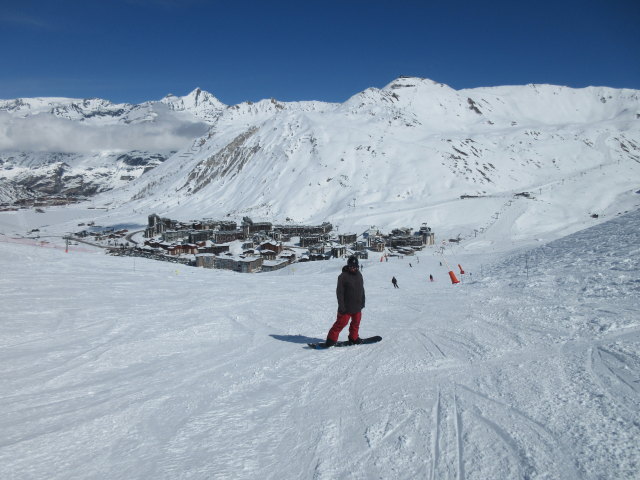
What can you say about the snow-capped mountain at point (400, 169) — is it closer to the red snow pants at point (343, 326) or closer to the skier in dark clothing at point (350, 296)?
the skier in dark clothing at point (350, 296)

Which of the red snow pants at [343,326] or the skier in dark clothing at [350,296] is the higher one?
the skier in dark clothing at [350,296]

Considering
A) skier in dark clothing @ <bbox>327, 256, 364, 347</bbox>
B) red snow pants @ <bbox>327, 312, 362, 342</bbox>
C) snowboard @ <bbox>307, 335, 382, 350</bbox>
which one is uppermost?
skier in dark clothing @ <bbox>327, 256, 364, 347</bbox>

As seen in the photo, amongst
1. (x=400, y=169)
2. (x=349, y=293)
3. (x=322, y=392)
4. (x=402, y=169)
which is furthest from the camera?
(x=400, y=169)

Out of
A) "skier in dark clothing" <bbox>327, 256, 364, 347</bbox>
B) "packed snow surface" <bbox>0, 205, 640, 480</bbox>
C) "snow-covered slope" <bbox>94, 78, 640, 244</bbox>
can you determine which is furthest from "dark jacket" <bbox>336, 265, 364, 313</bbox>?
"snow-covered slope" <bbox>94, 78, 640, 244</bbox>

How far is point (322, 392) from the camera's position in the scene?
15.5 ft

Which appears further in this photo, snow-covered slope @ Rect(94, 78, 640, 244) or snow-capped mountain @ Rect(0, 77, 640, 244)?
snow-capped mountain @ Rect(0, 77, 640, 244)

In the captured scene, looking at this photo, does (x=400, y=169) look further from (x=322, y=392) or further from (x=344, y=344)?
(x=322, y=392)

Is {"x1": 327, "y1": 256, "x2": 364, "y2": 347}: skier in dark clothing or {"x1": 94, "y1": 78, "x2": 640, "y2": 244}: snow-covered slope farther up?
{"x1": 94, "y1": 78, "x2": 640, "y2": 244}: snow-covered slope

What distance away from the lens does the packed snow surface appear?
3.33 meters

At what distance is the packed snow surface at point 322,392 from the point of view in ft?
10.9

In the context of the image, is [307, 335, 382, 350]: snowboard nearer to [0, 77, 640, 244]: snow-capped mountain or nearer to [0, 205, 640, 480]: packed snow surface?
[0, 205, 640, 480]: packed snow surface

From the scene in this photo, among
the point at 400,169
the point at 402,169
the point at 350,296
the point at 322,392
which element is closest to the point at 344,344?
the point at 350,296

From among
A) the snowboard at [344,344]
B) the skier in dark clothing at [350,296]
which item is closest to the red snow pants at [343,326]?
the skier in dark clothing at [350,296]

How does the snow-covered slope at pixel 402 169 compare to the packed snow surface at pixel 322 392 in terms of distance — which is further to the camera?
the snow-covered slope at pixel 402 169
